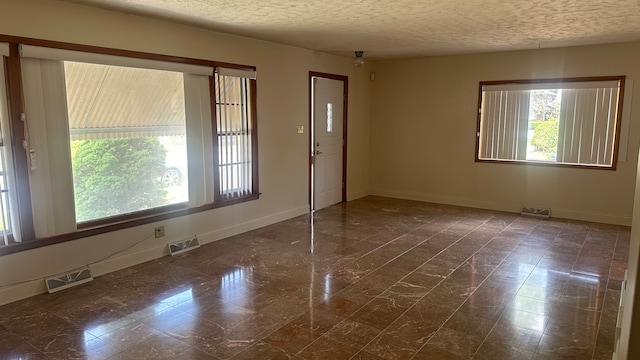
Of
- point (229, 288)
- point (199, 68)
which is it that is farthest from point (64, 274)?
point (199, 68)

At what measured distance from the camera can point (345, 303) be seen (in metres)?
3.34

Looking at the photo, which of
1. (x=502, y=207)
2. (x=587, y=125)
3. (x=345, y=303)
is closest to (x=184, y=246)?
(x=345, y=303)

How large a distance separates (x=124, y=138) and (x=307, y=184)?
295 cm

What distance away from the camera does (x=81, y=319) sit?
3.05 m

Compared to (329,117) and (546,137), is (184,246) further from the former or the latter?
(546,137)

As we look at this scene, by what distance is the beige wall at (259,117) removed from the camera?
11.2 feet

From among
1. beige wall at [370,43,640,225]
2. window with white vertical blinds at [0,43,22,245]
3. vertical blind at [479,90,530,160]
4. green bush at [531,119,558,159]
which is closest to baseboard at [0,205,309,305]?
window with white vertical blinds at [0,43,22,245]

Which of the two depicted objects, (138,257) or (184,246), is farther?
(184,246)

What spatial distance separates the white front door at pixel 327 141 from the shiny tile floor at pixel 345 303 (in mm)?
1635

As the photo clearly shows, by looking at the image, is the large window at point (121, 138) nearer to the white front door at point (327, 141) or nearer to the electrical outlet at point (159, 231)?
the electrical outlet at point (159, 231)

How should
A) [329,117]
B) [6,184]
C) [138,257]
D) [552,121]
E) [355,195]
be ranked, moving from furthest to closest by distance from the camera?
[355,195] < [329,117] < [552,121] < [138,257] < [6,184]

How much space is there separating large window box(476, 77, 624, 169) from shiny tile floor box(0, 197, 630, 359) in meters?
1.42

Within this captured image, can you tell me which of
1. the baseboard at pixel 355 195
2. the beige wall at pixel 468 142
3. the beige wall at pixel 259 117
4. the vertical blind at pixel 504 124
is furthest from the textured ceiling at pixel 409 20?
the baseboard at pixel 355 195

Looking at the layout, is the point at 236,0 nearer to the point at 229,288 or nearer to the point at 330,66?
the point at 229,288
